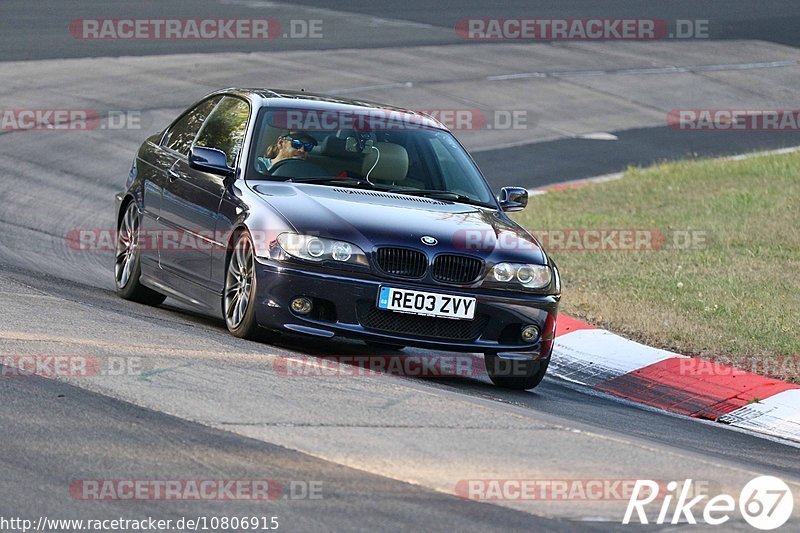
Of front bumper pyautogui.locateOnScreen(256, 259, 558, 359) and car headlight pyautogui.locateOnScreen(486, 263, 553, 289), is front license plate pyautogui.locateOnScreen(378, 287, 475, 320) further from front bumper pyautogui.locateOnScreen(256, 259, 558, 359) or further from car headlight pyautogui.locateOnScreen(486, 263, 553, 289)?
car headlight pyautogui.locateOnScreen(486, 263, 553, 289)

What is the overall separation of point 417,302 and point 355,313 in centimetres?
35

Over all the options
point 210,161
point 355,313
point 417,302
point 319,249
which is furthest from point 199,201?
point 417,302

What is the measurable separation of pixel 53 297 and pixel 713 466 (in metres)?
4.64

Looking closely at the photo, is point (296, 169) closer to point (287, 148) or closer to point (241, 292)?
point (287, 148)

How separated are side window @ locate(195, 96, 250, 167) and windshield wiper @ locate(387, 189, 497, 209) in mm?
1130

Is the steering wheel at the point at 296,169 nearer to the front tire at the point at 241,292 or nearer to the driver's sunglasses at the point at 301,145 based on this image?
the driver's sunglasses at the point at 301,145

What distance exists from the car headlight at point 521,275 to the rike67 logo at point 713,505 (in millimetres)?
2647

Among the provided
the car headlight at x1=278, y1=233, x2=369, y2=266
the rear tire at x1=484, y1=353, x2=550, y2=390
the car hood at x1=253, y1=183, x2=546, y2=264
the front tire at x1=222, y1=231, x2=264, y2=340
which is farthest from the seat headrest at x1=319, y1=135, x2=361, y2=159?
the rear tire at x1=484, y1=353, x2=550, y2=390

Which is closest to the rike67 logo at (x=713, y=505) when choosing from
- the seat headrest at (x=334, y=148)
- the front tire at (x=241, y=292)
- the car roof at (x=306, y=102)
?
the front tire at (x=241, y=292)

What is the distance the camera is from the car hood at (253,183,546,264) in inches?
335

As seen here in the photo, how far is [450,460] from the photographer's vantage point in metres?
6.21

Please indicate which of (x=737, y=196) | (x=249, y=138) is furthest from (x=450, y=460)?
(x=737, y=196)

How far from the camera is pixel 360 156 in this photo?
9594 millimetres

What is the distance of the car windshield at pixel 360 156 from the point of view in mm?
9453
